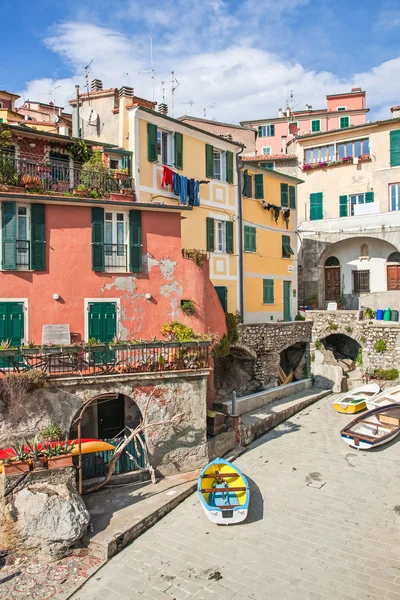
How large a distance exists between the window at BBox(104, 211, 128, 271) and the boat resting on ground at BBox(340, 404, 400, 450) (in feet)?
37.8

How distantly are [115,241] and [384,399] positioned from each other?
599 inches

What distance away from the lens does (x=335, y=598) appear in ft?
34.9

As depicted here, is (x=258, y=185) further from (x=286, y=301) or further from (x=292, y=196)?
(x=286, y=301)

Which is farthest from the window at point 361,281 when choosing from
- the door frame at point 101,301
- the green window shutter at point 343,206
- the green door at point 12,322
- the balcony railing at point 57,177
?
the green door at point 12,322

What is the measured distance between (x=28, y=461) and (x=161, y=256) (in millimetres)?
8966

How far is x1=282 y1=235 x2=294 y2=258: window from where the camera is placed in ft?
98.0

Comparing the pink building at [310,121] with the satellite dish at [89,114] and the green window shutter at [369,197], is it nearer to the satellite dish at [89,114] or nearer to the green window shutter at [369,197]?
the green window shutter at [369,197]

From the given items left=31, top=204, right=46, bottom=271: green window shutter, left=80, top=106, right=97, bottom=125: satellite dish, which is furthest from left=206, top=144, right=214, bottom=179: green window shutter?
left=31, top=204, right=46, bottom=271: green window shutter

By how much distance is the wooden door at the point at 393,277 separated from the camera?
109 ft

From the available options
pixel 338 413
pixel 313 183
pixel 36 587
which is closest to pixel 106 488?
pixel 36 587

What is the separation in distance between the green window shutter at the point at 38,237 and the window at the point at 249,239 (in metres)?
13.0

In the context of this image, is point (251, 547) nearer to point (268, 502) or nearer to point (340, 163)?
point (268, 502)

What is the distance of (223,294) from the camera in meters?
25.3

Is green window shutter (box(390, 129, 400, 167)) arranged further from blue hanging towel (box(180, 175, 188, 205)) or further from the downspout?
blue hanging towel (box(180, 175, 188, 205))
